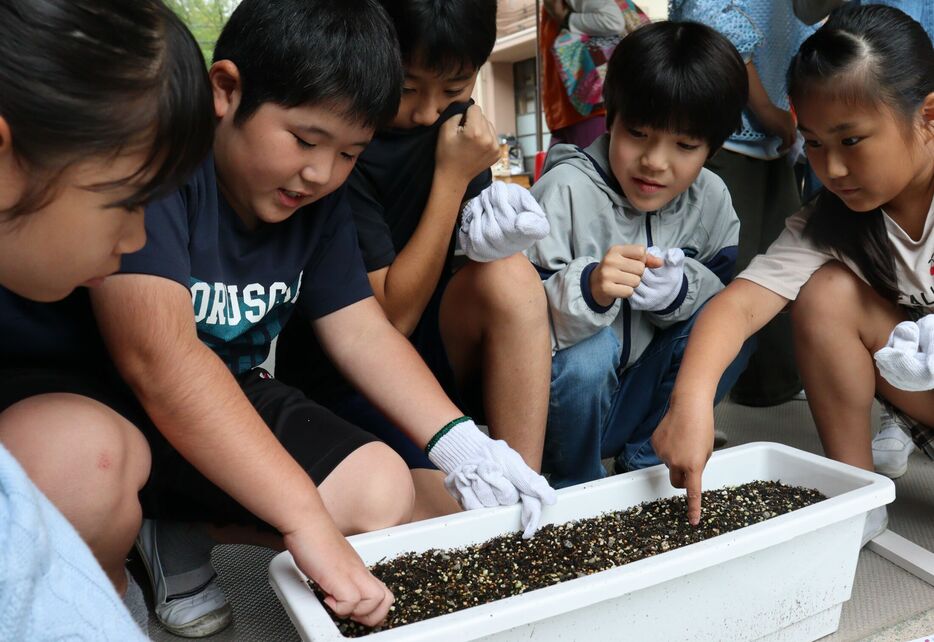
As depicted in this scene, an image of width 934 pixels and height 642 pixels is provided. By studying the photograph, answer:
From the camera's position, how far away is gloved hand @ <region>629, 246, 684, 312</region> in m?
1.24

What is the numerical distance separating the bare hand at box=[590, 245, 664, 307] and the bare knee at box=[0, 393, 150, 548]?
0.68 metres

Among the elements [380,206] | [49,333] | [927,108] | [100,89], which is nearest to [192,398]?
[49,333]

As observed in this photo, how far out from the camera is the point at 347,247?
109cm

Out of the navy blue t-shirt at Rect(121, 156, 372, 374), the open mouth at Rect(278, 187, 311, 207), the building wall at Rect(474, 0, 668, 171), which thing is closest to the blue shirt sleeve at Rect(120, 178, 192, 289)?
the navy blue t-shirt at Rect(121, 156, 372, 374)

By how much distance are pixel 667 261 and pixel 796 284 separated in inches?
8.4

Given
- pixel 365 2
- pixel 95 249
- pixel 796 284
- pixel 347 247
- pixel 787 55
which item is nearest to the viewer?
pixel 95 249

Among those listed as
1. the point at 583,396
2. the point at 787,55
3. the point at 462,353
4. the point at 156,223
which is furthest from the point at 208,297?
the point at 787,55

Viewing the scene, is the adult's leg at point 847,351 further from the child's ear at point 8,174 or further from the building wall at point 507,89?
the building wall at point 507,89

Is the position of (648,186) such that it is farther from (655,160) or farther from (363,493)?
(363,493)

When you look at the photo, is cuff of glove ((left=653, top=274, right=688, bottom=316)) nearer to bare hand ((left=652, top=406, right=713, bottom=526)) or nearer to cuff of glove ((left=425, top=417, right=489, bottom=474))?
bare hand ((left=652, top=406, right=713, bottom=526))

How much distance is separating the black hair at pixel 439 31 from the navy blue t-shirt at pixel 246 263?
0.78 feet

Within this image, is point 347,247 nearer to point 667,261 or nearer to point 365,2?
point 365,2

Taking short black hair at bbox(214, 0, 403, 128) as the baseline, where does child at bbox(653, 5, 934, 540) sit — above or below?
below

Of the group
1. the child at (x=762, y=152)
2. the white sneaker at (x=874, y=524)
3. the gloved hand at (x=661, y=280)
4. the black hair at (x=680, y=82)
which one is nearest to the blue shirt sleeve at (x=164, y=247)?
the gloved hand at (x=661, y=280)
